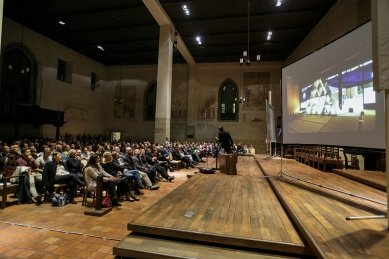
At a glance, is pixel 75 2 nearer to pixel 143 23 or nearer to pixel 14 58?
pixel 143 23

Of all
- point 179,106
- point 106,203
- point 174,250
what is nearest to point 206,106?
point 179,106

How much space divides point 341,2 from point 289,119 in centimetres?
780

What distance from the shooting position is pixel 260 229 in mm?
2223

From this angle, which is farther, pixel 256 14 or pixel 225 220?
Answer: pixel 256 14

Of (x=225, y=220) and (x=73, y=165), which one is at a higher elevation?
(x=73, y=165)

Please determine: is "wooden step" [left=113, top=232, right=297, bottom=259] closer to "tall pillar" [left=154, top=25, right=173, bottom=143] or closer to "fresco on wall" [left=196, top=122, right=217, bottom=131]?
"tall pillar" [left=154, top=25, right=173, bottom=143]

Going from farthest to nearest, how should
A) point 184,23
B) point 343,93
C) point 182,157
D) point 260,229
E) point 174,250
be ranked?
point 184,23
point 182,157
point 343,93
point 260,229
point 174,250

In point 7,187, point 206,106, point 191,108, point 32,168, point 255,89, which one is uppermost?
point 255,89

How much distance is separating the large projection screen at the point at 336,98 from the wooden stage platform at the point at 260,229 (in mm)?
898

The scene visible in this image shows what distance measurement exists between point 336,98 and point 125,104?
17.2 meters

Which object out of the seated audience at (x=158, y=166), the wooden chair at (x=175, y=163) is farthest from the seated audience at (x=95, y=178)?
the wooden chair at (x=175, y=163)

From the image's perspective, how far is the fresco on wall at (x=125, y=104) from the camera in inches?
715

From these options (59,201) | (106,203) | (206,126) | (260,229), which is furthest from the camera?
(206,126)

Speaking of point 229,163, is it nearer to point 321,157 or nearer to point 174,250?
point 321,157
